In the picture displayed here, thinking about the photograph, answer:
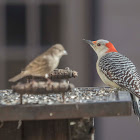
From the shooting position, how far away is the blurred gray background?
720cm

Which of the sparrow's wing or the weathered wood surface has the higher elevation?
the sparrow's wing

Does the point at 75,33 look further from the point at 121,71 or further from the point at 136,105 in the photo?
the point at 136,105

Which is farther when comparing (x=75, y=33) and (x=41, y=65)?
(x=75, y=33)

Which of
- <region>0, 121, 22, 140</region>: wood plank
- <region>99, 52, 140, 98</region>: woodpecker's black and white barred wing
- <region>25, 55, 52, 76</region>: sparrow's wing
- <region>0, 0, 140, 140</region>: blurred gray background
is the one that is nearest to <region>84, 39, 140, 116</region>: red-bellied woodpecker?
<region>99, 52, 140, 98</region>: woodpecker's black and white barred wing

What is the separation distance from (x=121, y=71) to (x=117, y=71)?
0.05 meters

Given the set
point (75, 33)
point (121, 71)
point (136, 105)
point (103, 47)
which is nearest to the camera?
point (136, 105)

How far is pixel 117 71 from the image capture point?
15.3 ft

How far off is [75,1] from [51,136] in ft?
14.2

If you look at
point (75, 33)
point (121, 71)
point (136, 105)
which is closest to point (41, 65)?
point (136, 105)

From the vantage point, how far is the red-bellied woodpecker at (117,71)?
4.38 meters

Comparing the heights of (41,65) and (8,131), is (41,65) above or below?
above

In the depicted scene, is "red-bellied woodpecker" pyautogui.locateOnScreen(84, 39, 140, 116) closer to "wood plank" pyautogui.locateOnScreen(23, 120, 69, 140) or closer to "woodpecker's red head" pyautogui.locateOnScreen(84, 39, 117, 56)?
"woodpecker's red head" pyautogui.locateOnScreen(84, 39, 117, 56)

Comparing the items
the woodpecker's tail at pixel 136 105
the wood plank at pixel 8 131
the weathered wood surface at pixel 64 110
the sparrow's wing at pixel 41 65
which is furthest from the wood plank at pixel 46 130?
the woodpecker's tail at pixel 136 105

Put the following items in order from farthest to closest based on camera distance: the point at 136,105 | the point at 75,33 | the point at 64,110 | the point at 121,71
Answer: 1. the point at 75,33
2. the point at 121,71
3. the point at 136,105
4. the point at 64,110
